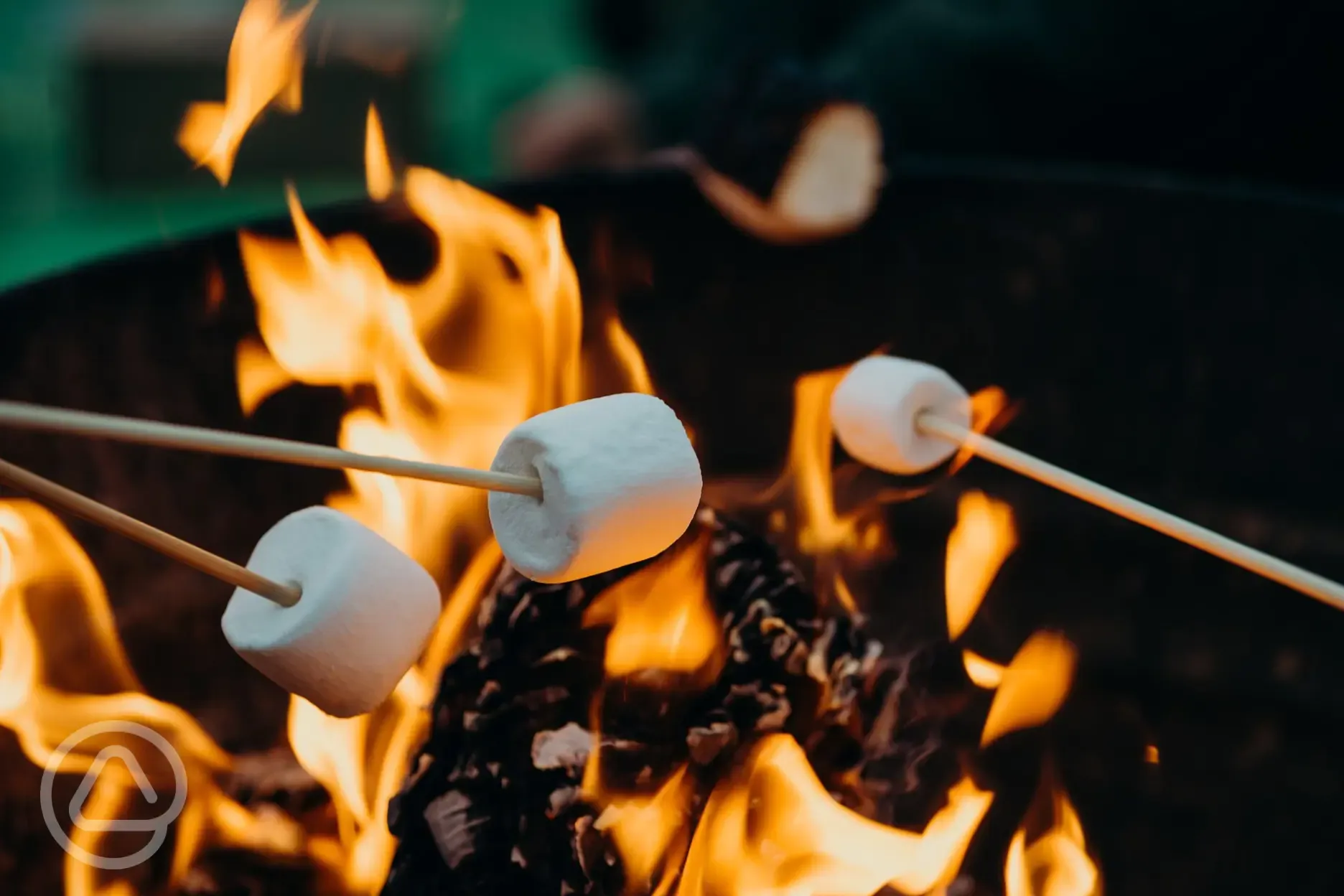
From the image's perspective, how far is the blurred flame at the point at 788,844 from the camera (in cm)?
51

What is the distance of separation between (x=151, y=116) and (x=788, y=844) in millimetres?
2405

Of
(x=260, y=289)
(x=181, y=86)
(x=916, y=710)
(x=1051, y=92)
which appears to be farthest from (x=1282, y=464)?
(x=181, y=86)

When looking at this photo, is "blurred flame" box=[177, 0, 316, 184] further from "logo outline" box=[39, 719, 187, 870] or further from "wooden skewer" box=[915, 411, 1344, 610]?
"wooden skewer" box=[915, 411, 1344, 610]

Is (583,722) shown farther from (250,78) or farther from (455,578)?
(250,78)

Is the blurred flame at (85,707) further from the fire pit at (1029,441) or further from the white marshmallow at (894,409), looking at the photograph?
the white marshmallow at (894,409)

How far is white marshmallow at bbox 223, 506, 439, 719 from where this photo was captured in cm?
43

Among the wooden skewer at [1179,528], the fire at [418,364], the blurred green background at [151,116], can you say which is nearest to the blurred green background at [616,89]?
the blurred green background at [151,116]

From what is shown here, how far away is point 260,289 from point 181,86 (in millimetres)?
2073

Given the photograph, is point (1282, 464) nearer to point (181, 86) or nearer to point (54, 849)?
point (54, 849)

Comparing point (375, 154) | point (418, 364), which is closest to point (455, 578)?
point (418, 364)

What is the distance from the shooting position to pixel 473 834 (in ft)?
1.64

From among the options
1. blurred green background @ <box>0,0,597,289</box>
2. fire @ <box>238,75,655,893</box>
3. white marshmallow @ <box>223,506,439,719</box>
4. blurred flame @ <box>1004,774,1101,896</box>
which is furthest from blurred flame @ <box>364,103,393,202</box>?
blurred green background @ <box>0,0,597,289</box>

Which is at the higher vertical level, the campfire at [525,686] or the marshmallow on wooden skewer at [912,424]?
the marshmallow on wooden skewer at [912,424]

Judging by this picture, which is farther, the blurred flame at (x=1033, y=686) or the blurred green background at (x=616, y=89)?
the blurred green background at (x=616, y=89)
